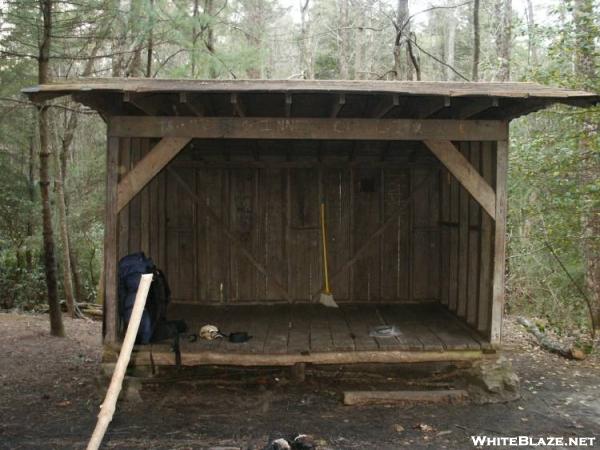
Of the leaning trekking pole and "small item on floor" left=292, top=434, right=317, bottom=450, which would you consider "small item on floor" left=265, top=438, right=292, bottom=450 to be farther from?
the leaning trekking pole

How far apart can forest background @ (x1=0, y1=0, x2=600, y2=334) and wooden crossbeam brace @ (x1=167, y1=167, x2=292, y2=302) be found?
73.1 inches

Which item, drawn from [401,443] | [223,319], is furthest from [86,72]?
[401,443]

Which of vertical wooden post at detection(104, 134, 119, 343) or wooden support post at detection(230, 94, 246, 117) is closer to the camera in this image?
wooden support post at detection(230, 94, 246, 117)

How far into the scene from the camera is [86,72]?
956 centimetres

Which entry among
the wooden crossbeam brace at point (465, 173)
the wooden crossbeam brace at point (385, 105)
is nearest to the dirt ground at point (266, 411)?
the wooden crossbeam brace at point (465, 173)

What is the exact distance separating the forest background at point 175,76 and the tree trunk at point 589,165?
0.07 feet

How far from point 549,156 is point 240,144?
4462 millimetres

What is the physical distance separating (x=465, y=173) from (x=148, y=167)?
2.97 meters

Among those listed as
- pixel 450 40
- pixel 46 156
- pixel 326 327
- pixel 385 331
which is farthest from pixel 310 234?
pixel 450 40

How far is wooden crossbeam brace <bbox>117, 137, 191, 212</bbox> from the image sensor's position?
4.82m

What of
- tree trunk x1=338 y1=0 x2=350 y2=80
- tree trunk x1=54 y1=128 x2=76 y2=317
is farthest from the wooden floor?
tree trunk x1=338 y1=0 x2=350 y2=80

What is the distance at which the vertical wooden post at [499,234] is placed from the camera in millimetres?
5051

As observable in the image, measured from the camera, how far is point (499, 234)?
5062 millimetres

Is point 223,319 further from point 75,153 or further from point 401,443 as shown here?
point 75,153
